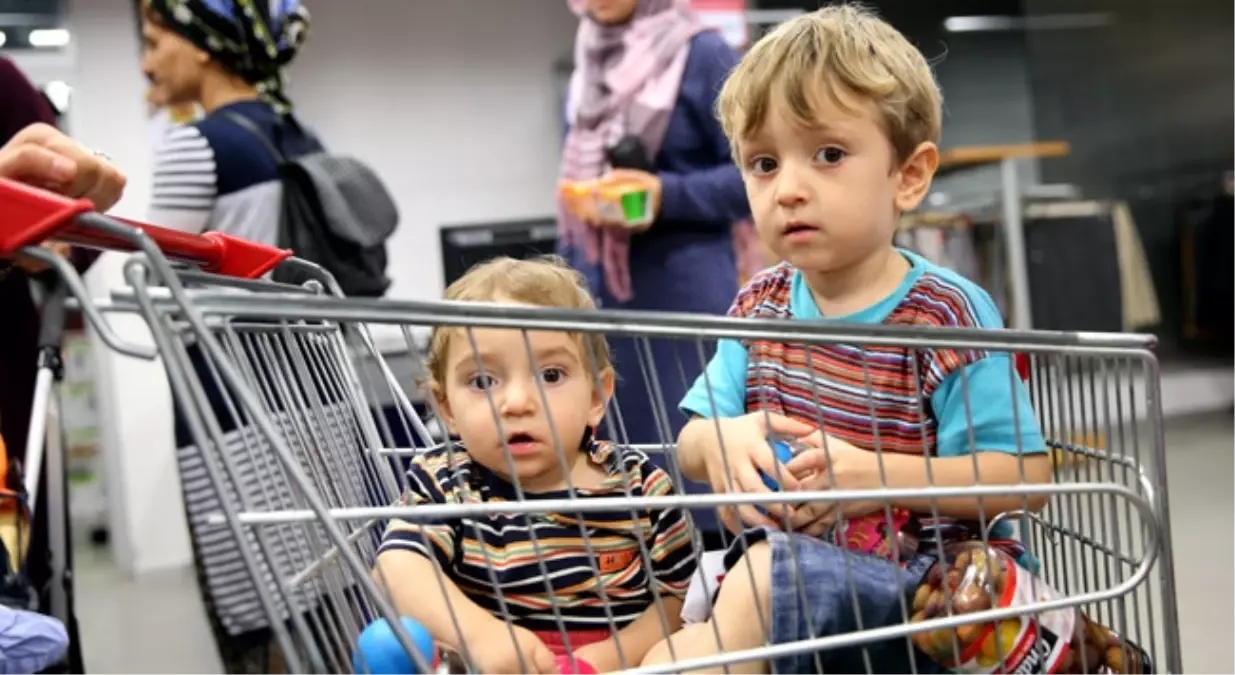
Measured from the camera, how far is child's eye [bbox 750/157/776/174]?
111cm

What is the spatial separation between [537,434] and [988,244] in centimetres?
414

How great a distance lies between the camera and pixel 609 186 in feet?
5.94

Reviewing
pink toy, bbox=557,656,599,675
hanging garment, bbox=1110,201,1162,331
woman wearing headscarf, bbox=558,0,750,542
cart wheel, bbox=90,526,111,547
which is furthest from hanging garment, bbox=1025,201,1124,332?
cart wheel, bbox=90,526,111,547

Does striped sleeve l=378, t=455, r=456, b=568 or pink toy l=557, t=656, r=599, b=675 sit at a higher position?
striped sleeve l=378, t=455, r=456, b=568

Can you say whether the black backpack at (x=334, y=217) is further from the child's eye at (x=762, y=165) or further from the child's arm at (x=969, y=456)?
the child's arm at (x=969, y=456)

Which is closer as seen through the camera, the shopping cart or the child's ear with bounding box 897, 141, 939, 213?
the shopping cart

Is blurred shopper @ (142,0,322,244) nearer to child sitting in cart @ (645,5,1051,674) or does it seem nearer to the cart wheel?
child sitting in cart @ (645,5,1051,674)

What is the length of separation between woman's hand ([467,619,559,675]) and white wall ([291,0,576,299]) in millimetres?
3966

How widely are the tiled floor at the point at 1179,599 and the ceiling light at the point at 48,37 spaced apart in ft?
6.86

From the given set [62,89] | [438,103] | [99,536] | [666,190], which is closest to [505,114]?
[438,103]

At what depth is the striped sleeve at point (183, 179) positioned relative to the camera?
1.87 metres

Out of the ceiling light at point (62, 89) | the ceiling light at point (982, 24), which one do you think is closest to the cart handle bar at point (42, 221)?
the ceiling light at point (62, 89)

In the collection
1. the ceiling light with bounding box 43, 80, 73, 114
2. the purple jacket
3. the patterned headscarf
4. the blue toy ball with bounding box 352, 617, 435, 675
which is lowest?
the blue toy ball with bounding box 352, 617, 435, 675

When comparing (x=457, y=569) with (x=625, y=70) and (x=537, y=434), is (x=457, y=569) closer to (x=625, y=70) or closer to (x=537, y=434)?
(x=537, y=434)
